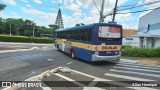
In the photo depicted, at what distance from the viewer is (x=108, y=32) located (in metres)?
16.4

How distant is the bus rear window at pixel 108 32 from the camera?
1611cm

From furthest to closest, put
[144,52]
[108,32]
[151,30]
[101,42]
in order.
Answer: [151,30]
[144,52]
[108,32]
[101,42]

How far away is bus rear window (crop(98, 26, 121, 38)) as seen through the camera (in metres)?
16.1

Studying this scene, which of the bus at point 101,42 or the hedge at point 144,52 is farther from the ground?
the bus at point 101,42

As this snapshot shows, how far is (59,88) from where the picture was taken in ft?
27.5

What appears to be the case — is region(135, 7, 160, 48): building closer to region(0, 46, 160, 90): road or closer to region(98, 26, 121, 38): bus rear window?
region(98, 26, 121, 38): bus rear window

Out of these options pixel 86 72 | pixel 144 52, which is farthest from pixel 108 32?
pixel 144 52

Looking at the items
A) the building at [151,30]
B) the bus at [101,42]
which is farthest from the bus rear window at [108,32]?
the building at [151,30]

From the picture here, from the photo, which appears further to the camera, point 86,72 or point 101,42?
point 101,42

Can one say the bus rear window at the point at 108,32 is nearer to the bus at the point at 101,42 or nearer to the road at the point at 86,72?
the bus at the point at 101,42

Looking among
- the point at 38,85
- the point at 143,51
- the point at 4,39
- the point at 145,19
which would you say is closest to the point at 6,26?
the point at 4,39

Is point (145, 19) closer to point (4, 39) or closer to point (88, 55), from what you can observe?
point (88, 55)

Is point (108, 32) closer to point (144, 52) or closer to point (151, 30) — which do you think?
point (144, 52)

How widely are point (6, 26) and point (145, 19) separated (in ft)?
270
